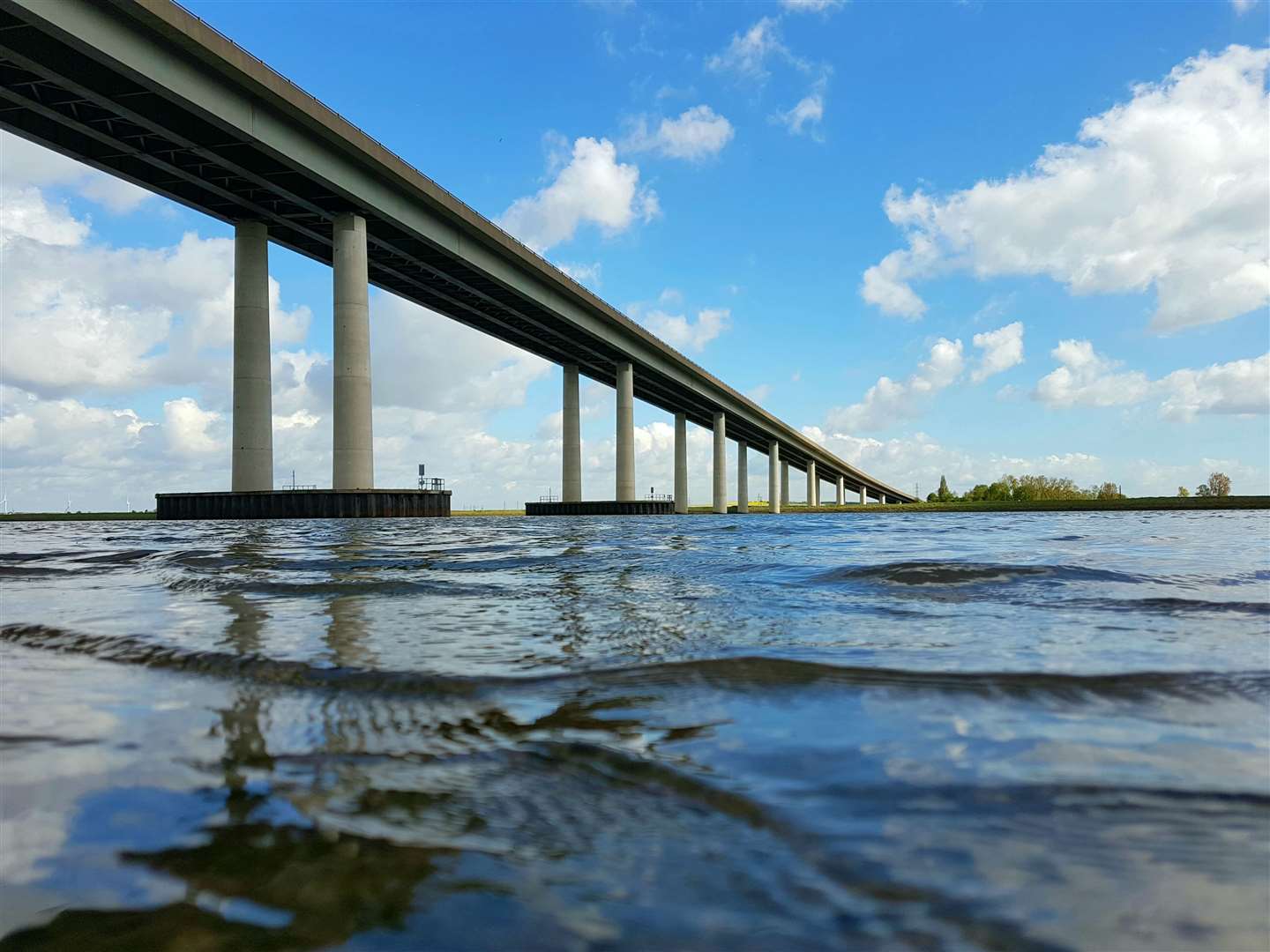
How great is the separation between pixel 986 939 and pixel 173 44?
30.6m

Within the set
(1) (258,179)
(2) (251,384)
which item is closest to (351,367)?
(2) (251,384)

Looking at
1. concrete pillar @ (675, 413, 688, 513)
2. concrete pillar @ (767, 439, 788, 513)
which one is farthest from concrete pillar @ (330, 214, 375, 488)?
concrete pillar @ (767, 439, 788, 513)

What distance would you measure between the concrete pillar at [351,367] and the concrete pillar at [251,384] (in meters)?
2.95

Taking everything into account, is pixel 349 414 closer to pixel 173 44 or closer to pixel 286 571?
pixel 173 44

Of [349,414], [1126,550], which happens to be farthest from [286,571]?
[349,414]

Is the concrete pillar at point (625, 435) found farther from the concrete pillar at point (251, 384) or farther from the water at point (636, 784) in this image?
the water at point (636, 784)

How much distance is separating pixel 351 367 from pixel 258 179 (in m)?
7.81

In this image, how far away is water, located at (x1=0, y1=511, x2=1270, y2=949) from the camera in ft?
3.60

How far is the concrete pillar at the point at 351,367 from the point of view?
107ft

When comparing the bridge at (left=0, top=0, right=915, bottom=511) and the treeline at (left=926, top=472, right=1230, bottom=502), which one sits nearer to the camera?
the bridge at (left=0, top=0, right=915, bottom=511)

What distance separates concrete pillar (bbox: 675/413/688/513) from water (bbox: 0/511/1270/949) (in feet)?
234

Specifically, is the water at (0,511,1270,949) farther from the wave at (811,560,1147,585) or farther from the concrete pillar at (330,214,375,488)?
the concrete pillar at (330,214,375,488)

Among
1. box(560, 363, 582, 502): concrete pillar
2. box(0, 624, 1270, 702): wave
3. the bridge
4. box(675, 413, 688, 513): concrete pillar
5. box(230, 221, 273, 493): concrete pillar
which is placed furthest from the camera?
box(675, 413, 688, 513): concrete pillar

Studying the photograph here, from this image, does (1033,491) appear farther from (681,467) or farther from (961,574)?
(961,574)
